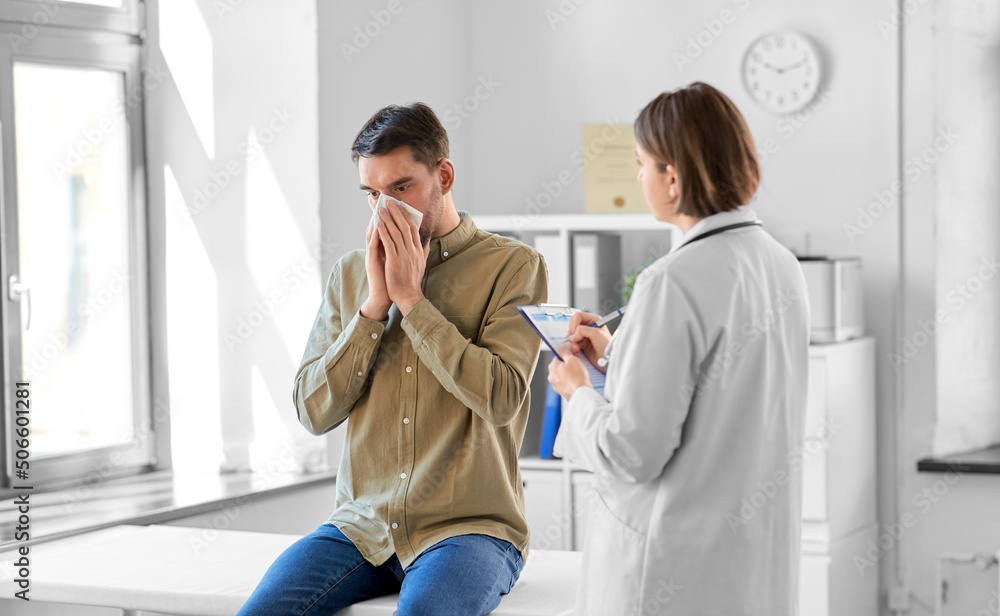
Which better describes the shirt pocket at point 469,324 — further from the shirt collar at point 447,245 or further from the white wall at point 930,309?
the white wall at point 930,309

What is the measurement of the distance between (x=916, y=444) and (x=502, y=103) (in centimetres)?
201

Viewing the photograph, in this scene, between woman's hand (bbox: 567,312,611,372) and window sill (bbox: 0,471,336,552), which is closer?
woman's hand (bbox: 567,312,611,372)

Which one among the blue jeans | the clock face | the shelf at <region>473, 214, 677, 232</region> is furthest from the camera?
the clock face

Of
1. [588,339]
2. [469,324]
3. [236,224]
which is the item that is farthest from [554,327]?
[236,224]

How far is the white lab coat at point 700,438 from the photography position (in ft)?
4.52

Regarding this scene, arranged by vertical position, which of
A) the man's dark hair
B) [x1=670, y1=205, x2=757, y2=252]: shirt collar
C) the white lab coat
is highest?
the man's dark hair

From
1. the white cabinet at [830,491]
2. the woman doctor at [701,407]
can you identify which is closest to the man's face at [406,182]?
the woman doctor at [701,407]

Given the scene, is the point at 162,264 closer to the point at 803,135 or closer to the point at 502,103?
the point at 502,103

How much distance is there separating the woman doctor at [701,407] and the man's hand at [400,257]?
471 millimetres

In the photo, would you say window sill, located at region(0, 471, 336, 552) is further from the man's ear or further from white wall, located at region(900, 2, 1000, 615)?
white wall, located at region(900, 2, 1000, 615)

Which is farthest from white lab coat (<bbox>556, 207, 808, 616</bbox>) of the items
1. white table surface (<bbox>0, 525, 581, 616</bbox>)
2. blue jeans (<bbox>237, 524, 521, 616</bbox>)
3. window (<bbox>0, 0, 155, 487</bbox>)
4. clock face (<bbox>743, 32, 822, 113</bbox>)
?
clock face (<bbox>743, 32, 822, 113</bbox>)

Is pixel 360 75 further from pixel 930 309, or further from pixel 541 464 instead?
pixel 930 309

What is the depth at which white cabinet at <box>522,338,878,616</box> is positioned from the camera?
11.0 ft

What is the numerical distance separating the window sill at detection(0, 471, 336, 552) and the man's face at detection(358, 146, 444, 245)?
1.21 meters
